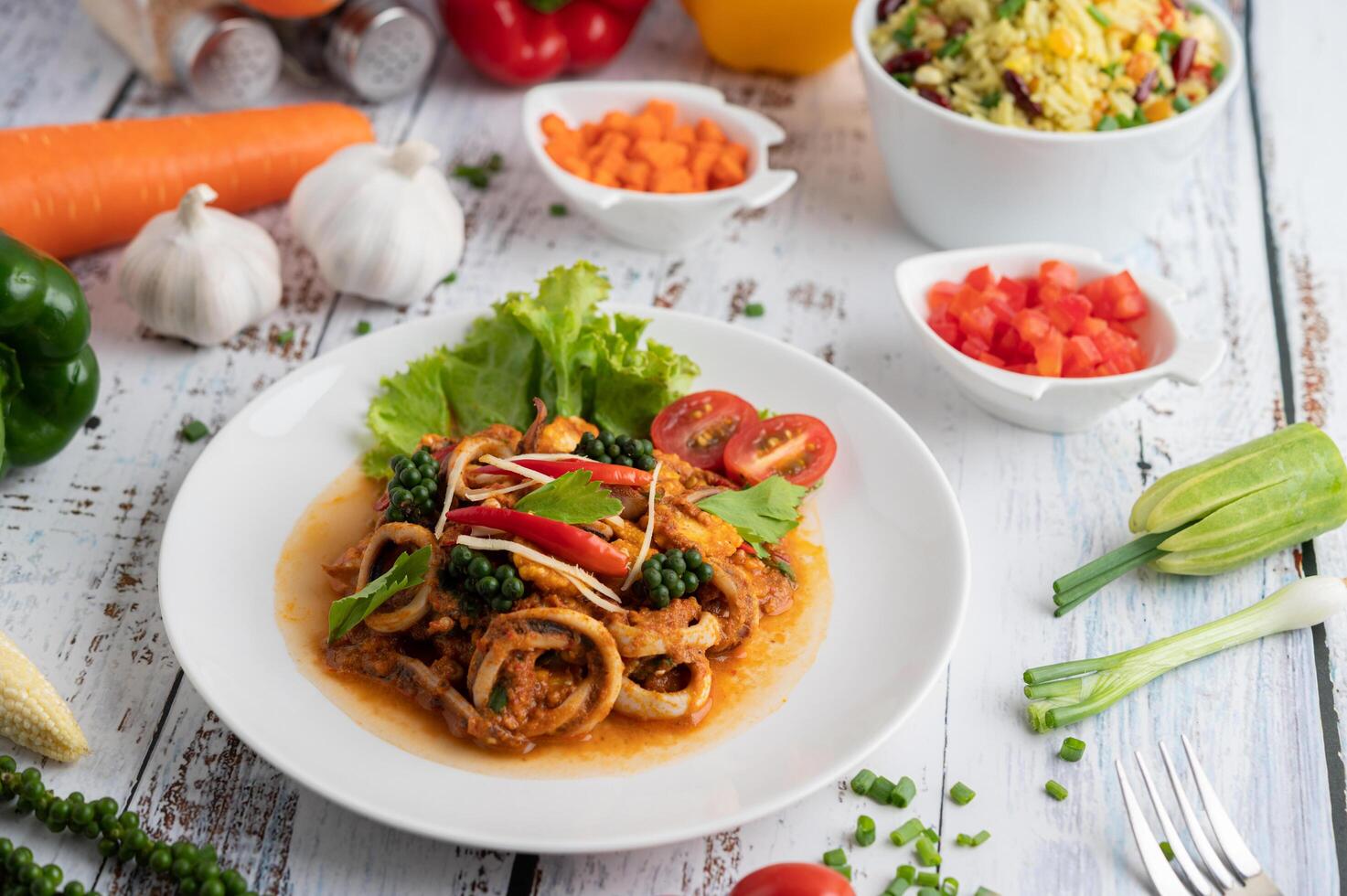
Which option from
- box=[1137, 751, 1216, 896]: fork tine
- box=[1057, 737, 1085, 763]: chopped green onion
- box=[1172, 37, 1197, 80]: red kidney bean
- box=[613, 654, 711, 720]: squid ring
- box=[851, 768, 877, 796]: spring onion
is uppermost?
box=[1172, 37, 1197, 80]: red kidney bean

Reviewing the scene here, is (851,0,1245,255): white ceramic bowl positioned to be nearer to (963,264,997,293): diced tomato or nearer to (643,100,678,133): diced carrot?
(963,264,997,293): diced tomato

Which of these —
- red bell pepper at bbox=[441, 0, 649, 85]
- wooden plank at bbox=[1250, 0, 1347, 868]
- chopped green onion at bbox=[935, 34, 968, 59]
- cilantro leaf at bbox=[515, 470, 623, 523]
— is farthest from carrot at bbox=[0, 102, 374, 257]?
wooden plank at bbox=[1250, 0, 1347, 868]

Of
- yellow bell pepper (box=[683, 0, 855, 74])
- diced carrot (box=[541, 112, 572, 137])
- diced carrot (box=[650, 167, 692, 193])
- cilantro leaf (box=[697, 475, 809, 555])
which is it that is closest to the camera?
cilantro leaf (box=[697, 475, 809, 555])

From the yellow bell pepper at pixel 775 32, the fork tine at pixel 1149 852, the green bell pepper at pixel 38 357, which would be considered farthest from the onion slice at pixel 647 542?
the yellow bell pepper at pixel 775 32

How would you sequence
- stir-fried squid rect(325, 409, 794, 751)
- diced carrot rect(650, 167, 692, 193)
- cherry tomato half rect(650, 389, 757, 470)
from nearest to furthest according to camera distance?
stir-fried squid rect(325, 409, 794, 751), cherry tomato half rect(650, 389, 757, 470), diced carrot rect(650, 167, 692, 193)

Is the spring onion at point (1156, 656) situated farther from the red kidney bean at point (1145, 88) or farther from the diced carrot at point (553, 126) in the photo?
the diced carrot at point (553, 126)

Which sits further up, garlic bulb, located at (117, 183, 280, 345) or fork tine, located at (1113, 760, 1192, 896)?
fork tine, located at (1113, 760, 1192, 896)

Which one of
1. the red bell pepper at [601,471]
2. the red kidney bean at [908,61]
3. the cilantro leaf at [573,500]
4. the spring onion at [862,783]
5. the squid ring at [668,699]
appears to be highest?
the red kidney bean at [908,61]
